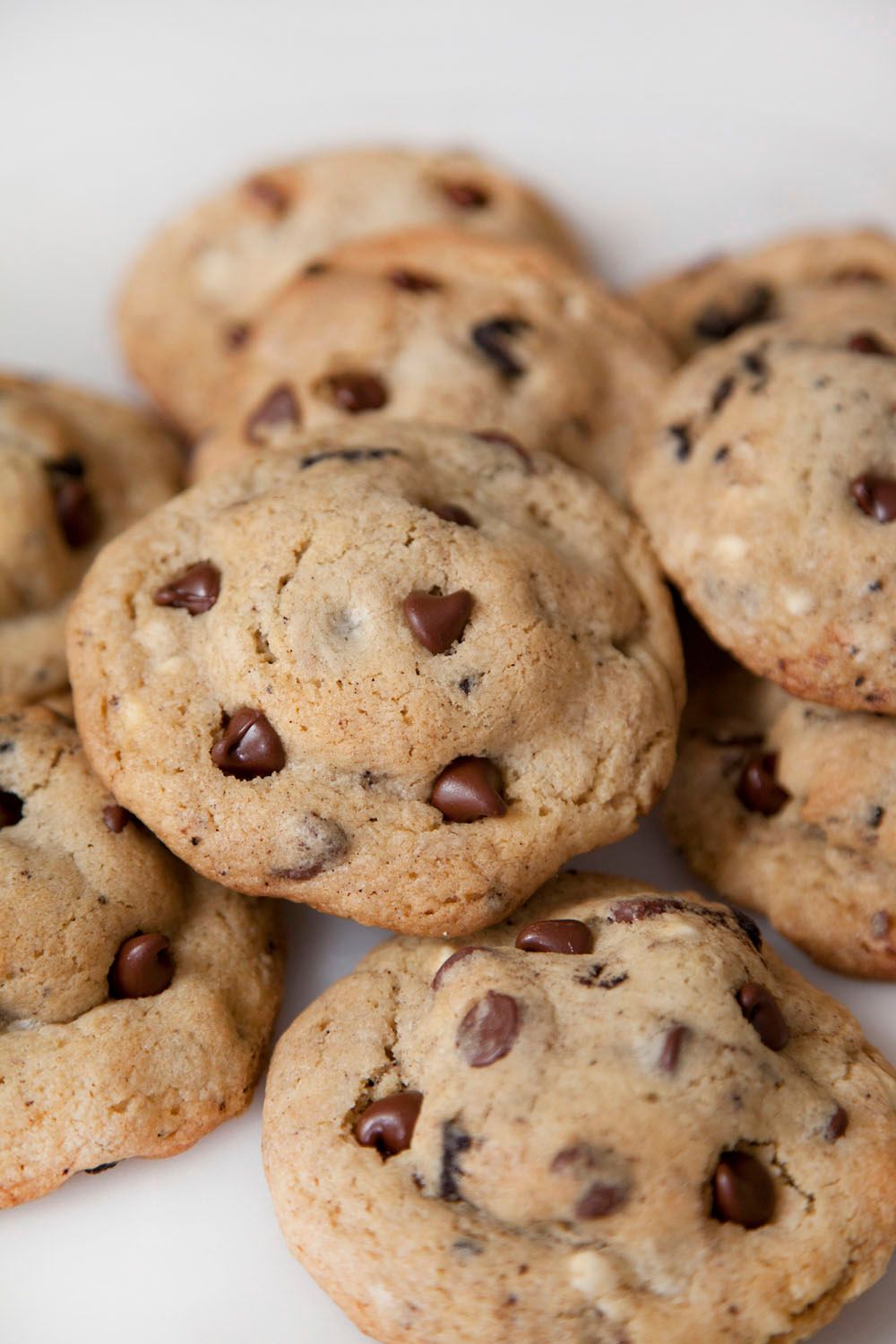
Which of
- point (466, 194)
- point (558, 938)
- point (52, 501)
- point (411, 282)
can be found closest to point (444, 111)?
point (466, 194)

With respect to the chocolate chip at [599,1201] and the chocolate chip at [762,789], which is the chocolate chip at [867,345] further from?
the chocolate chip at [599,1201]

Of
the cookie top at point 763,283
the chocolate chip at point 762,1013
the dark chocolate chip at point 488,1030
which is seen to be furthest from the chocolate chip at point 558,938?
the cookie top at point 763,283

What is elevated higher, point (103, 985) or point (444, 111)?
point (444, 111)

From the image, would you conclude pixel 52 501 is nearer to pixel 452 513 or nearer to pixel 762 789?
pixel 452 513

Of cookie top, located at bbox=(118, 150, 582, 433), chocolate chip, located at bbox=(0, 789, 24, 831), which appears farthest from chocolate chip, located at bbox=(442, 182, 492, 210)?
chocolate chip, located at bbox=(0, 789, 24, 831)

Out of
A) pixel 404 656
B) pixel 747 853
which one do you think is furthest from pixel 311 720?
pixel 747 853

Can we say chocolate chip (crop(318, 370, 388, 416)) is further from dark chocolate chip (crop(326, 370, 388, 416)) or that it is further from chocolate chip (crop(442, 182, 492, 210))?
chocolate chip (crop(442, 182, 492, 210))
